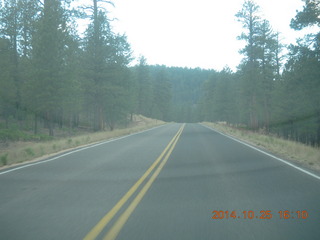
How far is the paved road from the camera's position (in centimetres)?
503

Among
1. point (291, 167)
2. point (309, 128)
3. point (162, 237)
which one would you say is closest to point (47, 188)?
point (162, 237)

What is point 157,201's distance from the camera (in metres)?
6.78

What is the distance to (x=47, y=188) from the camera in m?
8.02

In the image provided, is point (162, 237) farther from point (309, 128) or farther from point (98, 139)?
point (309, 128)

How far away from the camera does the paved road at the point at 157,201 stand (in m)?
5.03

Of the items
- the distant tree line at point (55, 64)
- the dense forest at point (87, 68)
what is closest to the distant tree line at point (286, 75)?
the dense forest at point (87, 68)

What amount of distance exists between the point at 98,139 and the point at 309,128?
999 inches

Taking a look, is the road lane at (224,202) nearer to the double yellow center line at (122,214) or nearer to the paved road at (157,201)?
the paved road at (157,201)
